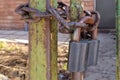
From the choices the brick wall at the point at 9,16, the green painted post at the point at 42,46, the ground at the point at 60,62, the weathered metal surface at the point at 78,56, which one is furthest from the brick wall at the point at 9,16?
the weathered metal surface at the point at 78,56

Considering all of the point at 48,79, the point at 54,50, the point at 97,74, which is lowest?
the point at 97,74

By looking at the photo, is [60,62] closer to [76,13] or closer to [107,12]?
[76,13]

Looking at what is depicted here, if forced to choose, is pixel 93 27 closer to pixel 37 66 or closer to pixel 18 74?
pixel 37 66

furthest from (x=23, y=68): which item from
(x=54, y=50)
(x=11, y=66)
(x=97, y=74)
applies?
(x=54, y=50)

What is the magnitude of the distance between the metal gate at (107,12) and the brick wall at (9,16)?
7.59 ft

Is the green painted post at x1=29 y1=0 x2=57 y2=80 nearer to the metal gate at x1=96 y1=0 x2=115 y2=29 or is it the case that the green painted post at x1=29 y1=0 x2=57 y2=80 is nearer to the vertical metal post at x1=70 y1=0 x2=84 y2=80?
the vertical metal post at x1=70 y1=0 x2=84 y2=80

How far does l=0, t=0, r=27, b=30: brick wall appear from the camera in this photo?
932cm

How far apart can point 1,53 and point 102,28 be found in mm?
3762

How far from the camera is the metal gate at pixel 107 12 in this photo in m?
8.70

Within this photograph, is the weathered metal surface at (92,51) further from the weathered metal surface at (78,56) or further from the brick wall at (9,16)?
the brick wall at (9,16)

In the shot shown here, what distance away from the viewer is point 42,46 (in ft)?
3.88

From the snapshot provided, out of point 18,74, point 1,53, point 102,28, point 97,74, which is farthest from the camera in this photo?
point 102,28

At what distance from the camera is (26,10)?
113cm

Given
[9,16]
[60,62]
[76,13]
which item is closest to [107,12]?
[9,16]
